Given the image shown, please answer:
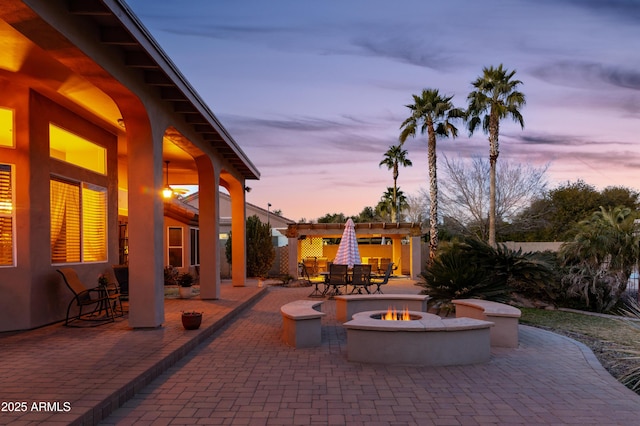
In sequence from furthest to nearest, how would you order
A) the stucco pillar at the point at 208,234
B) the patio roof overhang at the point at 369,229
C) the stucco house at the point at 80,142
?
the patio roof overhang at the point at 369,229 → the stucco pillar at the point at 208,234 → the stucco house at the point at 80,142

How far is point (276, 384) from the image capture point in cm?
503

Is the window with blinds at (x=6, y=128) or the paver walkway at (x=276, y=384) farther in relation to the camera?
the window with blinds at (x=6, y=128)

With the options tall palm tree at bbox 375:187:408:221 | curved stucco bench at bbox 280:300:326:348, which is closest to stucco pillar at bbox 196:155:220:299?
curved stucco bench at bbox 280:300:326:348

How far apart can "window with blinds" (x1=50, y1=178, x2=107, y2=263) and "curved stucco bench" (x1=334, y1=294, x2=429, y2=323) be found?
17.2ft

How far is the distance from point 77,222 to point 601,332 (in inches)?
402

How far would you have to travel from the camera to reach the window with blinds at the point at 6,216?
23.6 feet

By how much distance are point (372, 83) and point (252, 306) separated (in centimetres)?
886

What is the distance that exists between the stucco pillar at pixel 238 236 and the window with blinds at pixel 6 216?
8189mm

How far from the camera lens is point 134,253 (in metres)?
7.27

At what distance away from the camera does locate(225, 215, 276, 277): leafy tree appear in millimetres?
20047

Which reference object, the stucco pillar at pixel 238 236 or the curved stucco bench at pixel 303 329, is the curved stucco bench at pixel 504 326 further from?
the stucco pillar at pixel 238 236

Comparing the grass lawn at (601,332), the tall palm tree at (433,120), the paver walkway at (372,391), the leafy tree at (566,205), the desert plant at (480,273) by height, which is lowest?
the grass lawn at (601,332)

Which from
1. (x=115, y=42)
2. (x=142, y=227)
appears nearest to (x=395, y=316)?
(x=142, y=227)

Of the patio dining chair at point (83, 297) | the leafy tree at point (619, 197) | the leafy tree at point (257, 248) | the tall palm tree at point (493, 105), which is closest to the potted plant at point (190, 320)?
the patio dining chair at point (83, 297)
